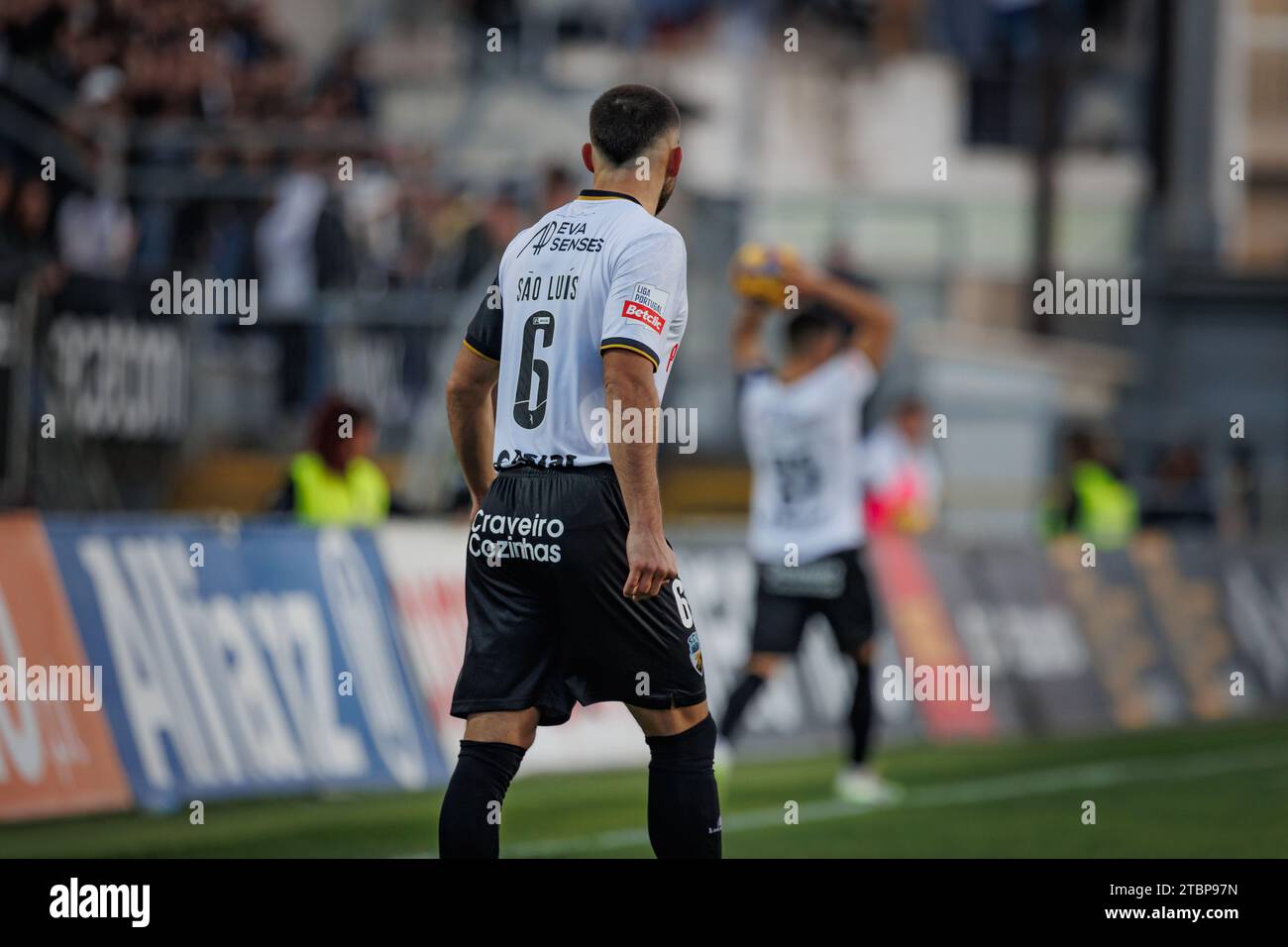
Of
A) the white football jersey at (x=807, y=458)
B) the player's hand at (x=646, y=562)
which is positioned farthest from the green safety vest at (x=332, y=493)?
the player's hand at (x=646, y=562)

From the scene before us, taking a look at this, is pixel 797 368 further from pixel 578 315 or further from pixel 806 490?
pixel 578 315

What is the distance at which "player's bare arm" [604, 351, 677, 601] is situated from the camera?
255 inches

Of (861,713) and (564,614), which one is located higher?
(564,614)

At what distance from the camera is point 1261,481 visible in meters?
26.0

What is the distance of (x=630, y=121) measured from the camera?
22.1 feet

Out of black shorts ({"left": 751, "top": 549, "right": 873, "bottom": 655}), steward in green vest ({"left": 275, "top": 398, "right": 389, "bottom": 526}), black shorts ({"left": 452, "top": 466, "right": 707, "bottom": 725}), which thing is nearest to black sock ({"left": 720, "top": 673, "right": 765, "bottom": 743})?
black shorts ({"left": 751, "top": 549, "right": 873, "bottom": 655})

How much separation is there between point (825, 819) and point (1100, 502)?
8.77 metres

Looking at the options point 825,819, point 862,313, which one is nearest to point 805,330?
point 862,313

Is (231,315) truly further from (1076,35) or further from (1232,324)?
(1232,324)

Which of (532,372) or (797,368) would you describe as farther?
(797,368)

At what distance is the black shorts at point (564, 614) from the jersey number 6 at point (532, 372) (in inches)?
6.1

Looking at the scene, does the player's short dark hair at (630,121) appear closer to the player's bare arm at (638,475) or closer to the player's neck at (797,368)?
the player's bare arm at (638,475)

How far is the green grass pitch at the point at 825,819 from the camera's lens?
1043 cm

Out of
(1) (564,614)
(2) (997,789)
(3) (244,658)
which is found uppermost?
(1) (564,614)
